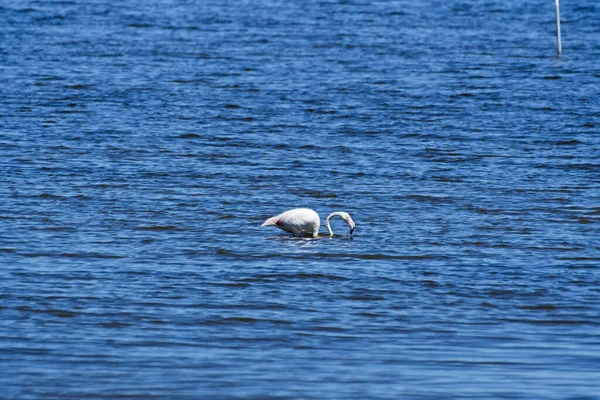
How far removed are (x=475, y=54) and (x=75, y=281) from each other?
24.2m

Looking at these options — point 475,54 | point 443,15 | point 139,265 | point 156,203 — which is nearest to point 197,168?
point 156,203

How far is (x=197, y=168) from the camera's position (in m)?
19.3

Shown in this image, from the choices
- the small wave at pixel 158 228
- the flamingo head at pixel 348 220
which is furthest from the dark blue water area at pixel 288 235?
the flamingo head at pixel 348 220

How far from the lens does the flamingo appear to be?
14.7 metres

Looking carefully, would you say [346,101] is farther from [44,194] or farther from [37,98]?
[44,194]

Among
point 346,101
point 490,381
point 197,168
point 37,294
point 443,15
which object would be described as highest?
point 443,15

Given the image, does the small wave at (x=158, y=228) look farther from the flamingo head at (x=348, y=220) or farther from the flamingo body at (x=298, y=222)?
the flamingo head at (x=348, y=220)

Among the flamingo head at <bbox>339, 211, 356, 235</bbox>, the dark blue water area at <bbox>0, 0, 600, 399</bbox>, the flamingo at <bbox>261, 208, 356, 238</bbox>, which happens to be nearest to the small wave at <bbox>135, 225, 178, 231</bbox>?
the dark blue water area at <bbox>0, 0, 600, 399</bbox>

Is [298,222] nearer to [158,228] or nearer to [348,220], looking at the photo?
[348,220]

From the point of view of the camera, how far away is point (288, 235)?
1505 cm

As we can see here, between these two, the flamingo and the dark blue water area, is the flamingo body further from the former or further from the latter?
the dark blue water area

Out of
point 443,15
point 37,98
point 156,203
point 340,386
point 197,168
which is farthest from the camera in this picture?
point 443,15

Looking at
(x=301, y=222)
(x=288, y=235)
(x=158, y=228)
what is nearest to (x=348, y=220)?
(x=301, y=222)

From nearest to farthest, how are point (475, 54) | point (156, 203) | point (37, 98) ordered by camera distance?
point (156, 203) < point (37, 98) < point (475, 54)
